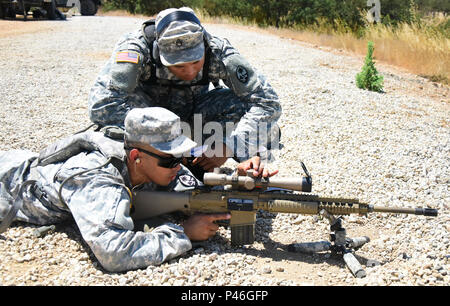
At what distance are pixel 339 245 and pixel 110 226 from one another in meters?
1.64

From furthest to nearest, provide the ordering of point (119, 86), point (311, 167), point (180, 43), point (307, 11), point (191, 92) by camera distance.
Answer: point (307, 11)
point (311, 167)
point (191, 92)
point (119, 86)
point (180, 43)

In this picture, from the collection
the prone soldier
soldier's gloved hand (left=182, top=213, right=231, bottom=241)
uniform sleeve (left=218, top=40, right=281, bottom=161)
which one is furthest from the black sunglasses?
uniform sleeve (left=218, top=40, right=281, bottom=161)

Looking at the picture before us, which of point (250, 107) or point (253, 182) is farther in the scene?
point (250, 107)

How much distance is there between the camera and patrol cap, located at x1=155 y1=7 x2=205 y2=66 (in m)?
3.90

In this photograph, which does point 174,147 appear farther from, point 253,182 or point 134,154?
point 253,182

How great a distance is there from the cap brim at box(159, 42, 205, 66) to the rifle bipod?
176 cm

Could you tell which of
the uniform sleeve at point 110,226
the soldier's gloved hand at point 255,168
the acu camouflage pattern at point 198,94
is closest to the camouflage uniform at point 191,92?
the acu camouflage pattern at point 198,94

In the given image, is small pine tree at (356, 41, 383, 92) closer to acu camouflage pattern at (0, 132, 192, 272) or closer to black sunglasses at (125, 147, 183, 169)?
acu camouflage pattern at (0, 132, 192, 272)

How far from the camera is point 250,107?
4.57 meters

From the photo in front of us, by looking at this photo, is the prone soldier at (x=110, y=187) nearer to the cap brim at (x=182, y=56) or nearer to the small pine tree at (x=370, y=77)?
the cap brim at (x=182, y=56)

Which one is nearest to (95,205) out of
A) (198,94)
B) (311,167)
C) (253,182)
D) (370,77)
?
(253,182)

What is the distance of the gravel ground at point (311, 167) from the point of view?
9.88 feet

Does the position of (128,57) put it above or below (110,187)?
above

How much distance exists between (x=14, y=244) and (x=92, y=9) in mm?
24981
